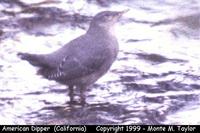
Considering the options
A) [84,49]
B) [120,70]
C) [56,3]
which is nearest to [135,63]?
[120,70]

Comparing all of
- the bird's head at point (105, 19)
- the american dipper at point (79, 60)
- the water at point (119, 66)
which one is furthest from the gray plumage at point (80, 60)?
the water at point (119, 66)

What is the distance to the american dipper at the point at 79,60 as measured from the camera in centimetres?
748

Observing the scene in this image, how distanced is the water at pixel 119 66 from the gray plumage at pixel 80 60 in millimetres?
500

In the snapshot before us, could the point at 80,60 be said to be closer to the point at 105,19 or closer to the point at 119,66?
the point at 105,19

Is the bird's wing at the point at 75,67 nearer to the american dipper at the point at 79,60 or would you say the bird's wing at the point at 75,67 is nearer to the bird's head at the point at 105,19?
the american dipper at the point at 79,60

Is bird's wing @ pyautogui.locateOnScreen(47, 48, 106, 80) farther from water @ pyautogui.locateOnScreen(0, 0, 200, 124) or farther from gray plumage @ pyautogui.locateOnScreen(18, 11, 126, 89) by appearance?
water @ pyautogui.locateOnScreen(0, 0, 200, 124)

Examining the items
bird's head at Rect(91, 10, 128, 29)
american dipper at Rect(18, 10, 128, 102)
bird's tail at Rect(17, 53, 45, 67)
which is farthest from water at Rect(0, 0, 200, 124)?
bird's head at Rect(91, 10, 128, 29)

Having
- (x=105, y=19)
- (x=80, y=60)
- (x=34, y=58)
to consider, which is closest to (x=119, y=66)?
(x=105, y=19)

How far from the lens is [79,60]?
7.51 meters

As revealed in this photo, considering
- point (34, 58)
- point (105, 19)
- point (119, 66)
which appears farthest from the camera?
point (119, 66)

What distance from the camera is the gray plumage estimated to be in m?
7.48

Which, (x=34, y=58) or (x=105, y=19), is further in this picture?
(x=105, y=19)

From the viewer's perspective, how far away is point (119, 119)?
770 cm

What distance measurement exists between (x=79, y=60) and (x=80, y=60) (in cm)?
1
